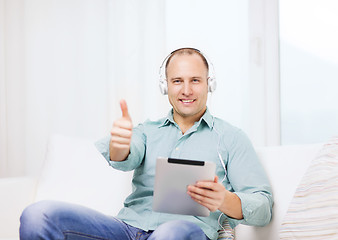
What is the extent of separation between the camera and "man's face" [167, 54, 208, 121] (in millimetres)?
1562

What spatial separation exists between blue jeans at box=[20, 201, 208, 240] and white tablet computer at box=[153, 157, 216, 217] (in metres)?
0.04

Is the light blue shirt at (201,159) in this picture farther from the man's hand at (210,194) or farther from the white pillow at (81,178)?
the white pillow at (81,178)

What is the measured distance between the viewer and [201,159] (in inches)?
59.1

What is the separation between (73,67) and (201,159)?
1.46m

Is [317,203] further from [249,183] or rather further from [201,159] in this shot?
[201,159]

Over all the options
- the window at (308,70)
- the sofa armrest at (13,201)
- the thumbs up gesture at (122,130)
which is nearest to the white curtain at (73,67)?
the window at (308,70)

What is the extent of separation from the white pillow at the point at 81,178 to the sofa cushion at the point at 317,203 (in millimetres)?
696

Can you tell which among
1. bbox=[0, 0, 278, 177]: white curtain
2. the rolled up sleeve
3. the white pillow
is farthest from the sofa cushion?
bbox=[0, 0, 278, 177]: white curtain

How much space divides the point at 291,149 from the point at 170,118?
0.43 meters

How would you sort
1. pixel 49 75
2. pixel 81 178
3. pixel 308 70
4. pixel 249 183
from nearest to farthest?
pixel 249 183, pixel 81 178, pixel 308 70, pixel 49 75

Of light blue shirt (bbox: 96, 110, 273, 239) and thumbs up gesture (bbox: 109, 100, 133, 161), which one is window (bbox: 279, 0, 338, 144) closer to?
light blue shirt (bbox: 96, 110, 273, 239)

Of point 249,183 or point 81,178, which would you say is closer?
point 249,183

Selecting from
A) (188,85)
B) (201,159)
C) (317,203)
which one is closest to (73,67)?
(188,85)

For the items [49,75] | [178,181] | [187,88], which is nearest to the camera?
[178,181]
